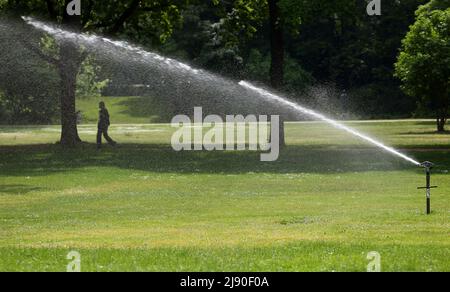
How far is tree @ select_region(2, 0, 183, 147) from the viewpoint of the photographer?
39.7 m

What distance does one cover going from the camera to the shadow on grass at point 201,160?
2944 cm

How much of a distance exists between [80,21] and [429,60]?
1880 centimetres

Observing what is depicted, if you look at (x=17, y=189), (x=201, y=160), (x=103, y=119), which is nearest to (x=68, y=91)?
(x=103, y=119)

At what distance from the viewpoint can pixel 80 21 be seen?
41.0m

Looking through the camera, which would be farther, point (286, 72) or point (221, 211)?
point (286, 72)

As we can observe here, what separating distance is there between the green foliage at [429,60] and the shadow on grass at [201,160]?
37.1ft

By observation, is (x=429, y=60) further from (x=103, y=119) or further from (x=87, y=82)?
(x=87, y=82)

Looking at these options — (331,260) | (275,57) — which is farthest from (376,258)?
(275,57)

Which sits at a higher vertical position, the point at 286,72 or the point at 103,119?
the point at 286,72

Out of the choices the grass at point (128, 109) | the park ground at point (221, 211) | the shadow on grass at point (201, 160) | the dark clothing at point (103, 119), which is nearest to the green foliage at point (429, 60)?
the shadow on grass at point (201, 160)

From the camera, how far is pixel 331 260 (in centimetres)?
1139

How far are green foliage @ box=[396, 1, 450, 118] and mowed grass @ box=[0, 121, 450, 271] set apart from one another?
41.1ft

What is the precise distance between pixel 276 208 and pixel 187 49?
6512 cm

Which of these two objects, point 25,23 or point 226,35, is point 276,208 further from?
point 226,35
